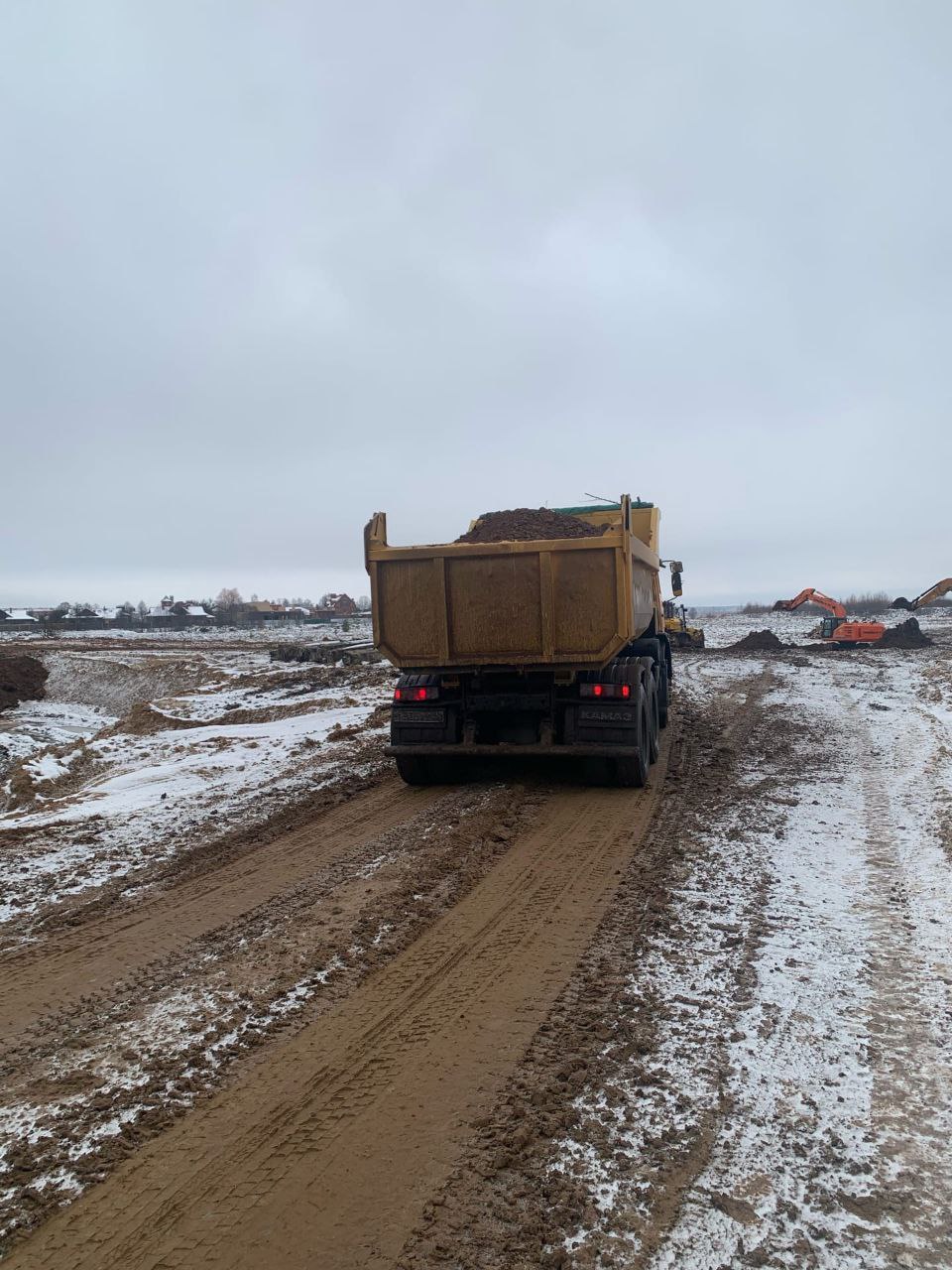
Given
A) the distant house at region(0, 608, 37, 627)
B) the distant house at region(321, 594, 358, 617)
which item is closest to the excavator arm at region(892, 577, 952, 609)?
the distant house at region(321, 594, 358, 617)

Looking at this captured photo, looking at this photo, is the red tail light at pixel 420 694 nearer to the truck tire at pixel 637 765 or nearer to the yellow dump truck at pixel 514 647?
the yellow dump truck at pixel 514 647

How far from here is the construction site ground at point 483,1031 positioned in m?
2.41

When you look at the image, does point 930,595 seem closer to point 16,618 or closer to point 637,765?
point 637,765

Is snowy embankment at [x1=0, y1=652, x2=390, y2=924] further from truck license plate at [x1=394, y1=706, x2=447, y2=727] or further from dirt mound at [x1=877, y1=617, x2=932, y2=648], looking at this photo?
dirt mound at [x1=877, y1=617, x2=932, y2=648]

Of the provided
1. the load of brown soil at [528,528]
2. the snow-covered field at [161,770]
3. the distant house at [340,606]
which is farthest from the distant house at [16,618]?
the load of brown soil at [528,528]

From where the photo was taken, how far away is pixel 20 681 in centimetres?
2609

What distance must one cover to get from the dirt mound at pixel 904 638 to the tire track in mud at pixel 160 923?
30.9 metres

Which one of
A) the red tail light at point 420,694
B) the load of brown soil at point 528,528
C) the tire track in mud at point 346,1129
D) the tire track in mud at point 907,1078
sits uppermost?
the load of brown soil at point 528,528

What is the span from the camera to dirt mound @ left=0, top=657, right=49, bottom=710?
22948mm

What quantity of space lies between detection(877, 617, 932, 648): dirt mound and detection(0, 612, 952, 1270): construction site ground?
2739 centimetres

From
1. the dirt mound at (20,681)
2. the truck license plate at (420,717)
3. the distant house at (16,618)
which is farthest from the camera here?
the distant house at (16,618)

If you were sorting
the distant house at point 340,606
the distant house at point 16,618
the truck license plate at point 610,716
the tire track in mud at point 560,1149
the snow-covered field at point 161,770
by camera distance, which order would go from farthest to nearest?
the distant house at point 340,606 < the distant house at point 16,618 < the truck license plate at point 610,716 < the snow-covered field at point 161,770 < the tire track in mud at point 560,1149

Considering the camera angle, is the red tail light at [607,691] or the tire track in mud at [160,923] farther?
the red tail light at [607,691]

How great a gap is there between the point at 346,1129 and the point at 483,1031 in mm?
805
